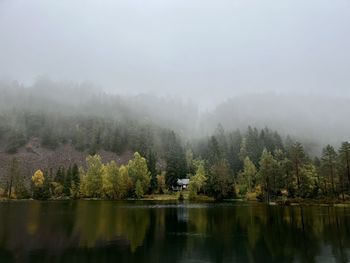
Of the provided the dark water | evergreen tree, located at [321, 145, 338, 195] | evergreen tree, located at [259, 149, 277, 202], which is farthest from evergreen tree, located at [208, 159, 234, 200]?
the dark water

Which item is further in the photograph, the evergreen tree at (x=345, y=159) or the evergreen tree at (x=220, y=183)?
the evergreen tree at (x=220, y=183)

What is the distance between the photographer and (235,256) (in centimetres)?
3700

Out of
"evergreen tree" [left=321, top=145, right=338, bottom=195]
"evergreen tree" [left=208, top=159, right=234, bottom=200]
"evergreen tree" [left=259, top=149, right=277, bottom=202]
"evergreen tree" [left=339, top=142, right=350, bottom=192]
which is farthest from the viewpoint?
"evergreen tree" [left=208, top=159, right=234, bottom=200]

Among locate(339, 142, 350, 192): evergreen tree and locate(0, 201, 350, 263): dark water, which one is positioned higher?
locate(339, 142, 350, 192): evergreen tree

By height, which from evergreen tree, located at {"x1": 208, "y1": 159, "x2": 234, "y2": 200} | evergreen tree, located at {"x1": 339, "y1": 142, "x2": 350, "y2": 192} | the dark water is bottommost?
the dark water

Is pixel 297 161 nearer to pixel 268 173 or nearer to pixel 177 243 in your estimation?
pixel 268 173

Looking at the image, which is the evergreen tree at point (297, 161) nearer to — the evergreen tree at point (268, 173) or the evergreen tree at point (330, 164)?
the evergreen tree at point (268, 173)

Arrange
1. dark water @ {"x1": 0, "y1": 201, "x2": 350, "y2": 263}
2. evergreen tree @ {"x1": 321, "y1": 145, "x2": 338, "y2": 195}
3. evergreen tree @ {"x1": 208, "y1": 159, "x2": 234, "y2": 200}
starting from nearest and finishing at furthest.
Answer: dark water @ {"x1": 0, "y1": 201, "x2": 350, "y2": 263} → evergreen tree @ {"x1": 321, "y1": 145, "x2": 338, "y2": 195} → evergreen tree @ {"x1": 208, "y1": 159, "x2": 234, "y2": 200}

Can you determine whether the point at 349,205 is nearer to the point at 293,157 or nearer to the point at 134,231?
the point at 293,157

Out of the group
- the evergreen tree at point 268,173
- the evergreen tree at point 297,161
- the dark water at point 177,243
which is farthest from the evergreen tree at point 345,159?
the dark water at point 177,243

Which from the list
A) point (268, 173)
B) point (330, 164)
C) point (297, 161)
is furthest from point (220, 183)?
point (330, 164)

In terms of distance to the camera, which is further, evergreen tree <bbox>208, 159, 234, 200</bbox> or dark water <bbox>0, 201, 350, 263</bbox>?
evergreen tree <bbox>208, 159, 234, 200</bbox>

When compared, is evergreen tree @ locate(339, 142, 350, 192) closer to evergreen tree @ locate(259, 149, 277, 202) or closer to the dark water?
evergreen tree @ locate(259, 149, 277, 202)

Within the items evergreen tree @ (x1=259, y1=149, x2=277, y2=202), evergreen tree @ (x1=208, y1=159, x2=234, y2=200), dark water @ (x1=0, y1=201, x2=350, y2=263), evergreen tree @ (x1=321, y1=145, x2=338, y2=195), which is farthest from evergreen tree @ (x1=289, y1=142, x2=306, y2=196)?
dark water @ (x1=0, y1=201, x2=350, y2=263)
